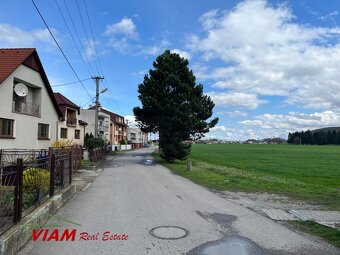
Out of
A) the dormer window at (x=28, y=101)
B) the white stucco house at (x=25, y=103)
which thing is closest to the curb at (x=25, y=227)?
the white stucco house at (x=25, y=103)

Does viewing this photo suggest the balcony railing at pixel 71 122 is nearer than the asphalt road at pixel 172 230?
No

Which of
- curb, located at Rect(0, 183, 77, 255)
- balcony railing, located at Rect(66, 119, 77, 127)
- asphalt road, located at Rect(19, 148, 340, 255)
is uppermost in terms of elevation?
balcony railing, located at Rect(66, 119, 77, 127)

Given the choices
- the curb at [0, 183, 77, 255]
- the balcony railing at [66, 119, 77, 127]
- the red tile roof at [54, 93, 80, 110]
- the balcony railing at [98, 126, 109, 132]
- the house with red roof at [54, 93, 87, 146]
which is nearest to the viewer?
the curb at [0, 183, 77, 255]

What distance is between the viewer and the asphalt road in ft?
18.7

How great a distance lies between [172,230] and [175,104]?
78.0 ft

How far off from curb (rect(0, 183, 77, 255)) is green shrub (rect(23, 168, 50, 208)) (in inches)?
11.1

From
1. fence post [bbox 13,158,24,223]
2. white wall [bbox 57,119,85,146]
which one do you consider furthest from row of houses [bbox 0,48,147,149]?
fence post [bbox 13,158,24,223]

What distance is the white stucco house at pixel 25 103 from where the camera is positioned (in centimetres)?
2261

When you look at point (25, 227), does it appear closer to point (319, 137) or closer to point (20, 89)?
point (20, 89)

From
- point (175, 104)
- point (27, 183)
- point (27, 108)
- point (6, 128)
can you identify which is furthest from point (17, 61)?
point (27, 183)

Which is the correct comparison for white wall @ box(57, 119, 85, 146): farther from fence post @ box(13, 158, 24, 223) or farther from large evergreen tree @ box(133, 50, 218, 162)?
fence post @ box(13, 158, 24, 223)

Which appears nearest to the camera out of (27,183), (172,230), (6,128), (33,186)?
(172,230)

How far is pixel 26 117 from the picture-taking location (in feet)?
84.5

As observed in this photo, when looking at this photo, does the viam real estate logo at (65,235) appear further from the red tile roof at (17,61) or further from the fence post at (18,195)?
the red tile roof at (17,61)
